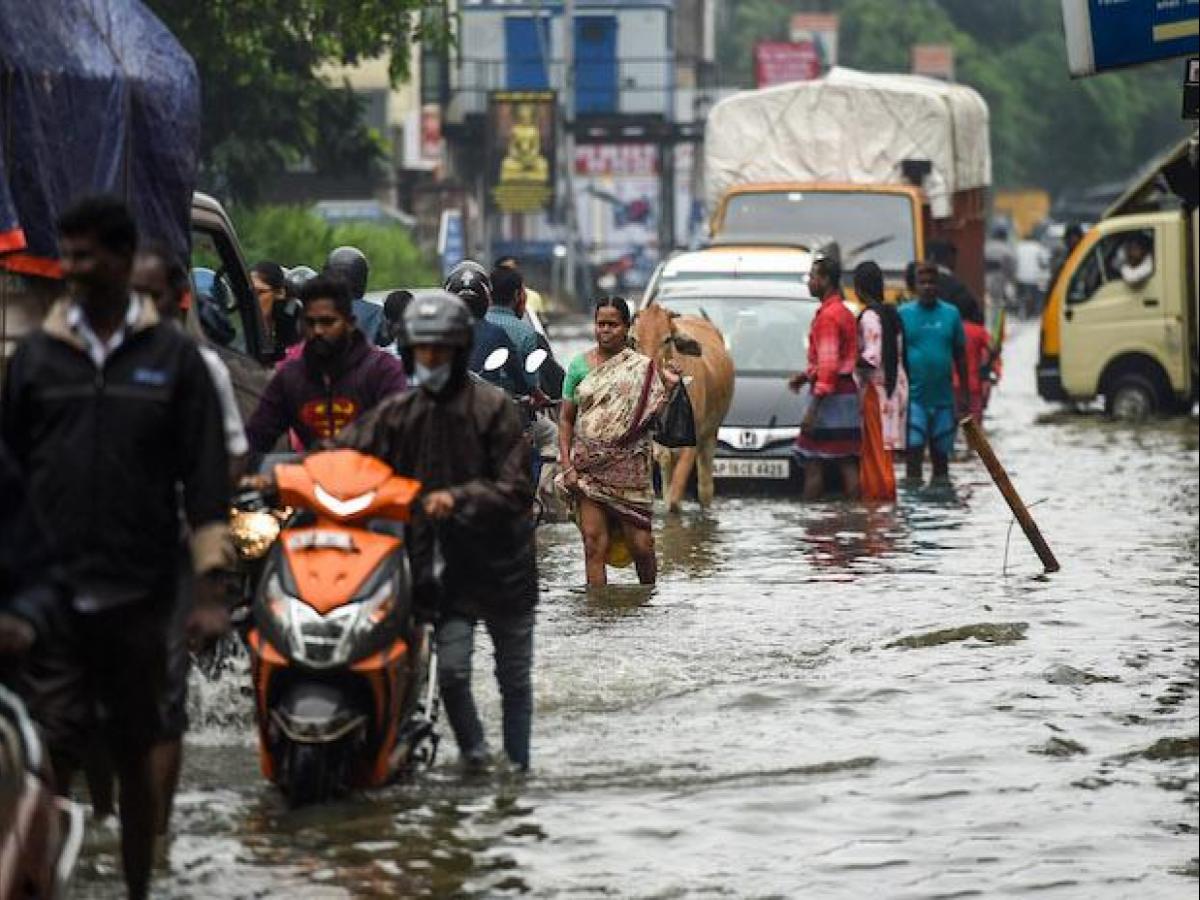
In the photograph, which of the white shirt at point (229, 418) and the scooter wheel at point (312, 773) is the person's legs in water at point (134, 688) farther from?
the scooter wheel at point (312, 773)

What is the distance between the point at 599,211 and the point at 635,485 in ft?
249

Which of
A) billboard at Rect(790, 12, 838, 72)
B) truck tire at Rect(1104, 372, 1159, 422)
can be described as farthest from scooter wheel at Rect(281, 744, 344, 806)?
billboard at Rect(790, 12, 838, 72)

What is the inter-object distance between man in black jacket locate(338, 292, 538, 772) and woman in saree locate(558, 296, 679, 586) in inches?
197

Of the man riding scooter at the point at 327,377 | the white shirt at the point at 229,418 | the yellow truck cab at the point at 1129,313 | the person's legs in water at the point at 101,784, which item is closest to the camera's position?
the white shirt at the point at 229,418

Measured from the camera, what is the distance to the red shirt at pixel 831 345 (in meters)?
21.7

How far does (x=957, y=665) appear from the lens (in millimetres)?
14070

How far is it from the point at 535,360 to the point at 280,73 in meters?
18.6

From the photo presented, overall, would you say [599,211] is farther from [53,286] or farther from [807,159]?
[53,286]

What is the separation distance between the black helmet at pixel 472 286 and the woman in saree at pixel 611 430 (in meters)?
0.61

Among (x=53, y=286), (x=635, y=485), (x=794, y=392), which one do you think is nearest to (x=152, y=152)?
(x=53, y=286)

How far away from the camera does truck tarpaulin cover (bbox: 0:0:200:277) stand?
12.2 m

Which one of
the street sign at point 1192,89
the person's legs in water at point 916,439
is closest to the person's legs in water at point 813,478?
the person's legs in water at point 916,439

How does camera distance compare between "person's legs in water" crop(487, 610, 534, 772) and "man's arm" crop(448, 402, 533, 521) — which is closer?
"man's arm" crop(448, 402, 533, 521)

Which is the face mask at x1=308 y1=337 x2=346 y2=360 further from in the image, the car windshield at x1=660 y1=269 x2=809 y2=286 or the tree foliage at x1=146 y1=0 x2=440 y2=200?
the tree foliage at x1=146 y1=0 x2=440 y2=200
